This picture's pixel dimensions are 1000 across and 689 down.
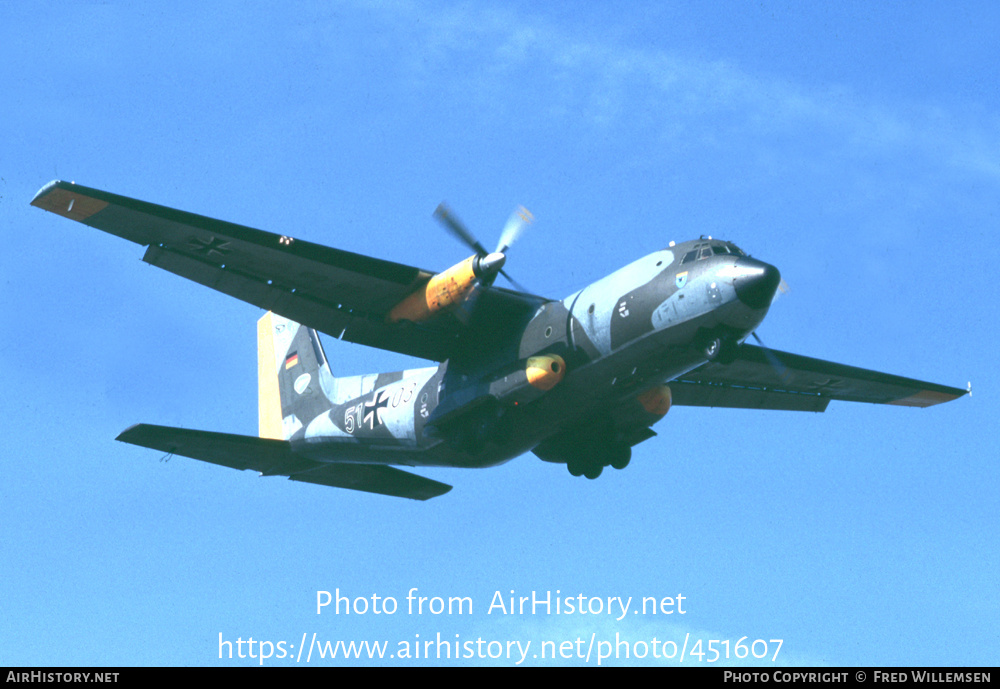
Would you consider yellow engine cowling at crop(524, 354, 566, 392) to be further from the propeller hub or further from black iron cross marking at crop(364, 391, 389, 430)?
black iron cross marking at crop(364, 391, 389, 430)

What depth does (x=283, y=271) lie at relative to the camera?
81.1ft

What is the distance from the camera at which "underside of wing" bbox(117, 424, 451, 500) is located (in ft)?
82.3

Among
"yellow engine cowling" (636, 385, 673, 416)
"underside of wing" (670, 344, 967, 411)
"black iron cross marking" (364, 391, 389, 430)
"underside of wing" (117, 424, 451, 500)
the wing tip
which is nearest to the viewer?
the wing tip

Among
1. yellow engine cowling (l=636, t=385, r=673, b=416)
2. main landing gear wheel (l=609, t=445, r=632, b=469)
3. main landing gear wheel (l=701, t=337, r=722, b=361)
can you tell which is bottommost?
main landing gear wheel (l=609, t=445, r=632, b=469)

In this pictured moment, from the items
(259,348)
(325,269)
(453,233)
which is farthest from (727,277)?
(259,348)

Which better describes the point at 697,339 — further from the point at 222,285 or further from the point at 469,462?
the point at 222,285

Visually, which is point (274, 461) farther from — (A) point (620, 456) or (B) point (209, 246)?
(A) point (620, 456)

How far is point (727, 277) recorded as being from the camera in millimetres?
22000

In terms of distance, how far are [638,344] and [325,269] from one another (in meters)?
7.02

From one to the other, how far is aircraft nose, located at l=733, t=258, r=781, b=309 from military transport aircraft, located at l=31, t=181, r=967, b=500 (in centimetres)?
3

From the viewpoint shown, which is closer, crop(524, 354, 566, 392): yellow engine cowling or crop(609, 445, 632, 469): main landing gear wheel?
crop(524, 354, 566, 392): yellow engine cowling

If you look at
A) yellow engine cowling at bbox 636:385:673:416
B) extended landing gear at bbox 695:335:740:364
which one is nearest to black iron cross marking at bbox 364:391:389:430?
yellow engine cowling at bbox 636:385:673:416

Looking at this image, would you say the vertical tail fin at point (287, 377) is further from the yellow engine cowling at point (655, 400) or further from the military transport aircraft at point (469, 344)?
the yellow engine cowling at point (655, 400)

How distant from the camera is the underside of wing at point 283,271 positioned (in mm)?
22625
